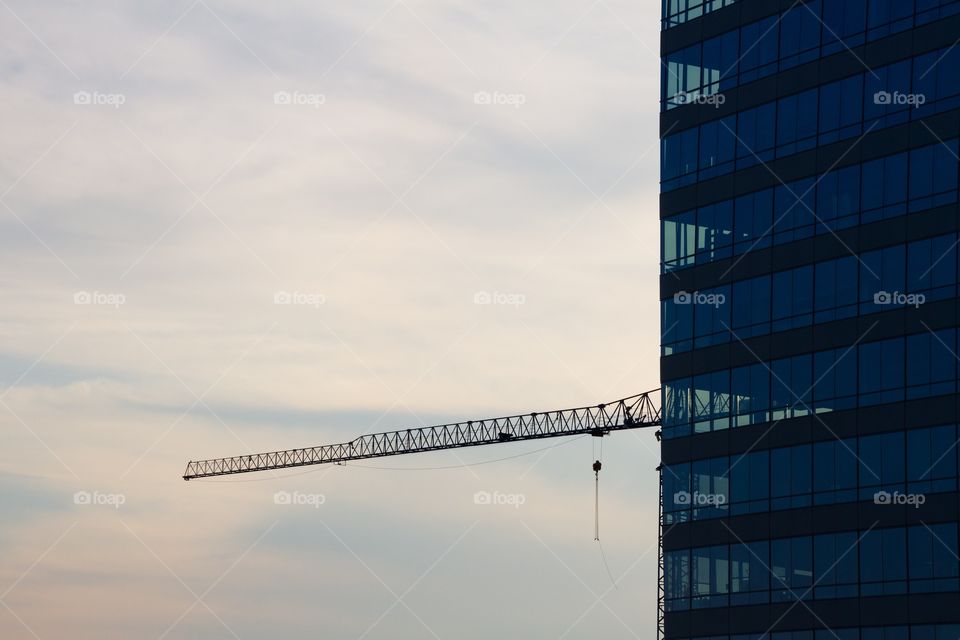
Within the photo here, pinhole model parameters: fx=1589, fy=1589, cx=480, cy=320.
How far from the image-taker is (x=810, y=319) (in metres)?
70.8

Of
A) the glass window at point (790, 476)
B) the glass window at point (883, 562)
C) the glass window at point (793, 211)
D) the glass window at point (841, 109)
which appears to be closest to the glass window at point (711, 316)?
the glass window at point (793, 211)

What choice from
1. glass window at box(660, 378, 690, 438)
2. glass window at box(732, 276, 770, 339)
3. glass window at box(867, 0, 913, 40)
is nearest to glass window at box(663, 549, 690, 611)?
glass window at box(660, 378, 690, 438)

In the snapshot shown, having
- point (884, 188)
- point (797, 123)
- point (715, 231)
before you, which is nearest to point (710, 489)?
point (715, 231)

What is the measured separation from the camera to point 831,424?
69000mm

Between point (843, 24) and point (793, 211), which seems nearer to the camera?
point (843, 24)

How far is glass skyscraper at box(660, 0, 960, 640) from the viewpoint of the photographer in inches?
2598

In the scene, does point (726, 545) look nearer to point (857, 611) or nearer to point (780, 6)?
point (857, 611)

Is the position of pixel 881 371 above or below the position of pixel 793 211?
below

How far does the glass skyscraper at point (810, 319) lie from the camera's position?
2598 inches

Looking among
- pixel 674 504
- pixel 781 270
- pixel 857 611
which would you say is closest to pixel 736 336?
pixel 781 270

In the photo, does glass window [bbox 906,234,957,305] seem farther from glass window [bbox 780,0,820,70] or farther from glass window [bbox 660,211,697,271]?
glass window [bbox 660,211,697,271]

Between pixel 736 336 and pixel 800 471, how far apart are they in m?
7.39

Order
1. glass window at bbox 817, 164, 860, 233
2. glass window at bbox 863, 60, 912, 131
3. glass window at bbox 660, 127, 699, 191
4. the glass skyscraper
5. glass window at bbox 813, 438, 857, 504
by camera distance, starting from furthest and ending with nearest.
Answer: glass window at bbox 660, 127, 699, 191, glass window at bbox 817, 164, 860, 233, glass window at bbox 863, 60, 912, 131, glass window at bbox 813, 438, 857, 504, the glass skyscraper

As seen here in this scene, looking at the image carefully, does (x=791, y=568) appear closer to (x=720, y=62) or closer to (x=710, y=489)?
(x=710, y=489)
